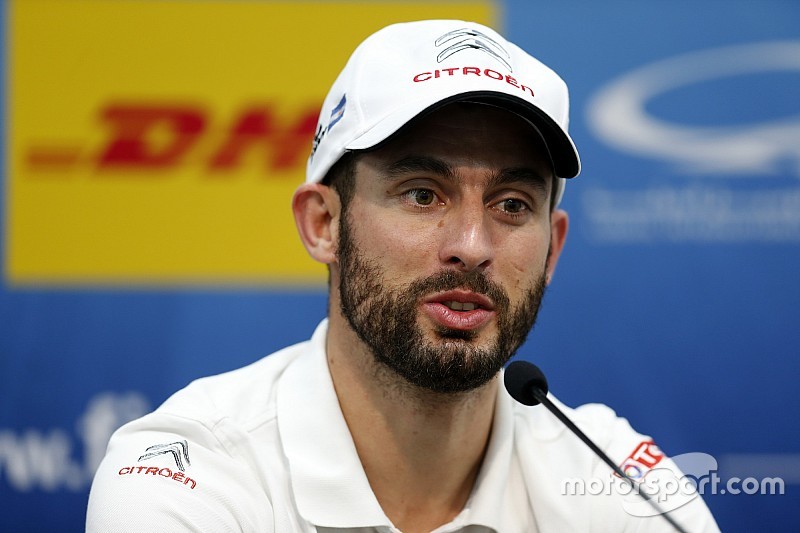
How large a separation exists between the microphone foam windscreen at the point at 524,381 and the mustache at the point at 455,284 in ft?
0.44

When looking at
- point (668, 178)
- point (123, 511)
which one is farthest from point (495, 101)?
point (668, 178)

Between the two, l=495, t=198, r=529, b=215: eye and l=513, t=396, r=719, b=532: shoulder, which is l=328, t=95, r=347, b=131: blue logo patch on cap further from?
l=513, t=396, r=719, b=532: shoulder

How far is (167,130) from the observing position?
2.63 metres

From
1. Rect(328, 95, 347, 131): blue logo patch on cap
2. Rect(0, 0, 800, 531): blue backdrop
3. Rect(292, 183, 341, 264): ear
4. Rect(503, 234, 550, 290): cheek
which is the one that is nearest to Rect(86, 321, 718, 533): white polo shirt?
Rect(292, 183, 341, 264): ear

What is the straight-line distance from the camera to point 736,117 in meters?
2.69

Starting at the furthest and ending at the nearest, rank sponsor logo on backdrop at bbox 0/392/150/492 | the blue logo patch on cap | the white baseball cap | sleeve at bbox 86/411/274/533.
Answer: sponsor logo on backdrop at bbox 0/392/150/492, the blue logo patch on cap, the white baseball cap, sleeve at bbox 86/411/274/533

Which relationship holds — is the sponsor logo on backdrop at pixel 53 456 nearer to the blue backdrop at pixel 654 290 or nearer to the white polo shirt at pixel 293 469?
the blue backdrop at pixel 654 290

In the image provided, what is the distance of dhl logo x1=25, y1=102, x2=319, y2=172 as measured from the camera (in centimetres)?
262

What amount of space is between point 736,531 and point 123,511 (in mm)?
1887

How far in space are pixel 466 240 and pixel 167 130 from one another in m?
1.42

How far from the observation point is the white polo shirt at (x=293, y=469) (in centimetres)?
144

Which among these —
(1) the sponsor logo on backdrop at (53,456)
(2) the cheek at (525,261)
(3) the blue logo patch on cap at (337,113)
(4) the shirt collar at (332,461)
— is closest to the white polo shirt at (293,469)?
(4) the shirt collar at (332,461)

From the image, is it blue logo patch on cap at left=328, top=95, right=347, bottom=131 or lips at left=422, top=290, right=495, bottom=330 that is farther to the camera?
blue logo patch on cap at left=328, top=95, right=347, bottom=131

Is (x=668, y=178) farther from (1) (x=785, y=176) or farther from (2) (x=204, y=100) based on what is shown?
(2) (x=204, y=100)
